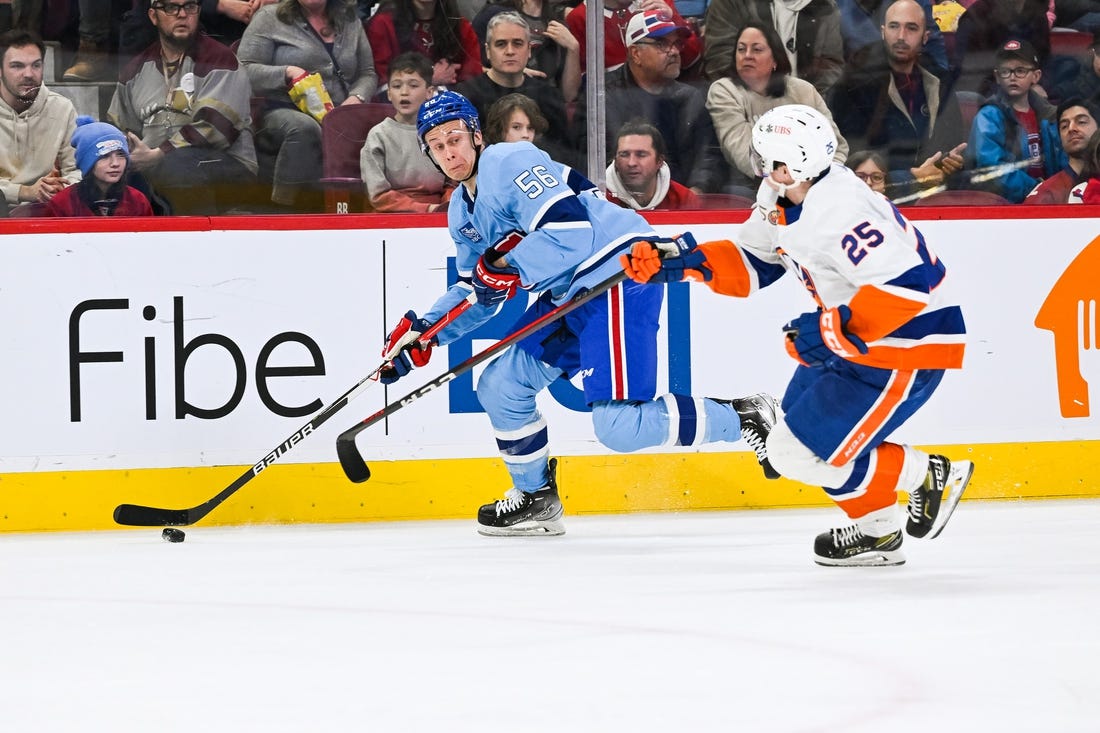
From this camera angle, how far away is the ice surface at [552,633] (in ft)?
6.34

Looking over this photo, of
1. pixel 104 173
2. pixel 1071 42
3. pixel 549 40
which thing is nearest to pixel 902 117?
pixel 1071 42

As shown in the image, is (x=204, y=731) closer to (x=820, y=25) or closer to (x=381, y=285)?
(x=381, y=285)

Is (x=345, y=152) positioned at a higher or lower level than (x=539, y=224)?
higher

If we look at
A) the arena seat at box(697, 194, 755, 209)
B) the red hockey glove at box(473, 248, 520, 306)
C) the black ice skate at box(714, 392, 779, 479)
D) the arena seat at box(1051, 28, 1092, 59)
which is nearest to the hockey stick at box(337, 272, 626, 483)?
the red hockey glove at box(473, 248, 520, 306)

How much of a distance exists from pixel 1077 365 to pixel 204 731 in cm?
337

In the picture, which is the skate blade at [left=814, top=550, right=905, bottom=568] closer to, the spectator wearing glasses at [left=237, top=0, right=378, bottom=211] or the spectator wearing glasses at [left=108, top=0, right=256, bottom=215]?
the spectator wearing glasses at [left=237, top=0, right=378, bottom=211]

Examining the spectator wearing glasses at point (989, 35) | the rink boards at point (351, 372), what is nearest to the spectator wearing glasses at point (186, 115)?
the rink boards at point (351, 372)

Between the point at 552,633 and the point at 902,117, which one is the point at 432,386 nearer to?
the point at 552,633

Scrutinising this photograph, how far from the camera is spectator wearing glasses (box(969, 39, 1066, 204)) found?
15.0 feet

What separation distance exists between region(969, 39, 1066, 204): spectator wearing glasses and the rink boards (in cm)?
19

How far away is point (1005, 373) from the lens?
4.44m

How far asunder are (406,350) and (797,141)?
1.33 meters

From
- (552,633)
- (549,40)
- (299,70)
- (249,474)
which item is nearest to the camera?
(552,633)

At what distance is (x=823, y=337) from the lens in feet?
9.80
